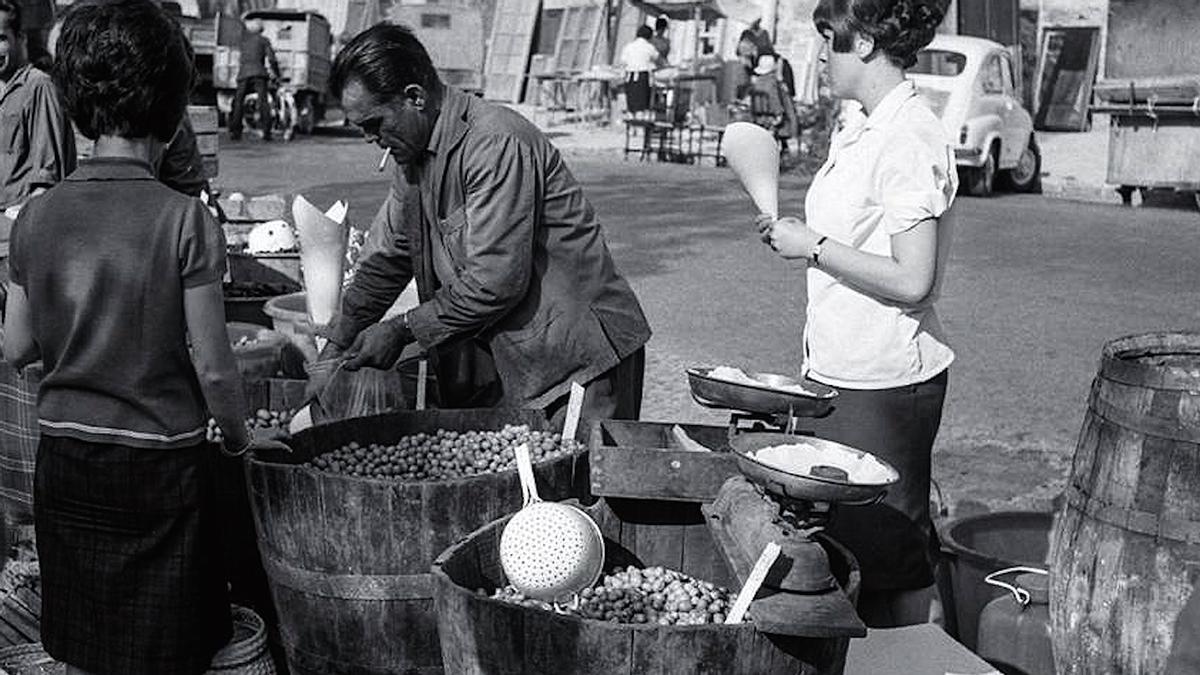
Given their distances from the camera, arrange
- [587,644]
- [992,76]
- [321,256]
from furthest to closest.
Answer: [992,76], [321,256], [587,644]

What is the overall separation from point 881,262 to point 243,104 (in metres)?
19.6

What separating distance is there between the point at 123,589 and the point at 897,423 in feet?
5.66

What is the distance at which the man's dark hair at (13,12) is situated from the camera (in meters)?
4.88

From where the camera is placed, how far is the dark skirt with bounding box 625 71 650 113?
20.2 metres

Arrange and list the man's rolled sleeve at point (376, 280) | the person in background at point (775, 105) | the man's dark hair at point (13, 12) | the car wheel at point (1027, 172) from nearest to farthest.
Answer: the man's rolled sleeve at point (376, 280) → the man's dark hair at point (13, 12) → the car wheel at point (1027, 172) → the person in background at point (775, 105)

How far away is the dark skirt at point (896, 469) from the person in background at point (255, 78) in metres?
19.0

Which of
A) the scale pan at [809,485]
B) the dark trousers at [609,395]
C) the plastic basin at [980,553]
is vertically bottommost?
the plastic basin at [980,553]

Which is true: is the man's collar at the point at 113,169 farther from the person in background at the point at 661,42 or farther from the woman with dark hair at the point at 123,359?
the person in background at the point at 661,42

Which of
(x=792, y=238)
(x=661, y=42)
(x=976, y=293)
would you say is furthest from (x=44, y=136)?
(x=661, y=42)

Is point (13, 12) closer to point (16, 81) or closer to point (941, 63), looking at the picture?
point (16, 81)

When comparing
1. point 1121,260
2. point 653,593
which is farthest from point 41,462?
point 1121,260

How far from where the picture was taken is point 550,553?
2584mm

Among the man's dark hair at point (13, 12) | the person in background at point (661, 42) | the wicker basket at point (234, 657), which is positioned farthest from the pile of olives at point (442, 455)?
the person in background at point (661, 42)

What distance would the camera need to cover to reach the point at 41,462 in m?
2.87
